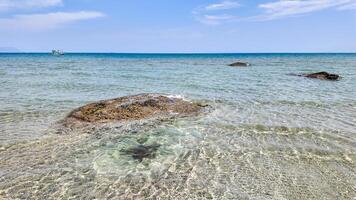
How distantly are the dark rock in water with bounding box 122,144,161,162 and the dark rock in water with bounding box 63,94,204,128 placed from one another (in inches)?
141

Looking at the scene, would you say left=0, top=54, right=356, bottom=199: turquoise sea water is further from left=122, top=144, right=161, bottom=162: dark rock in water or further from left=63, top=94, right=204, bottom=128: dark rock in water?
left=63, top=94, right=204, bottom=128: dark rock in water

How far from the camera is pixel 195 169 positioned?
26.4 feet

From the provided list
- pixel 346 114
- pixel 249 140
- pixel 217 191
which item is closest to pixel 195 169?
pixel 217 191

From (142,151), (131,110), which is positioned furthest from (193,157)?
(131,110)

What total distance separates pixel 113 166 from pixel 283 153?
189 inches

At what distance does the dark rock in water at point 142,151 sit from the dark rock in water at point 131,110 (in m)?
3.59

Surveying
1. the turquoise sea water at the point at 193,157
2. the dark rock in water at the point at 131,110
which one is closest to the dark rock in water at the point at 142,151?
the turquoise sea water at the point at 193,157

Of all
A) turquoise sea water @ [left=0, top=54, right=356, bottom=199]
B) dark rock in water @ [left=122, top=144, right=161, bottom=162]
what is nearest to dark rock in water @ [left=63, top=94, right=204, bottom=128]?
turquoise sea water @ [left=0, top=54, right=356, bottom=199]

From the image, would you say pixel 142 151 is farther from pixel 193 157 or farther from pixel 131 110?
pixel 131 110

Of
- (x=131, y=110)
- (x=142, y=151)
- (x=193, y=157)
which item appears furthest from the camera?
(x=131, y=110)

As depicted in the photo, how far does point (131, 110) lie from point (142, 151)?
4789 mm

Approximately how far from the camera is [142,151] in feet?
30.3

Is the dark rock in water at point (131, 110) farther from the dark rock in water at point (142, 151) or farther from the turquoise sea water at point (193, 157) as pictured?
the dark rock in water at point (142, 151)

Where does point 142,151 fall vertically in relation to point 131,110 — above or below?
below
